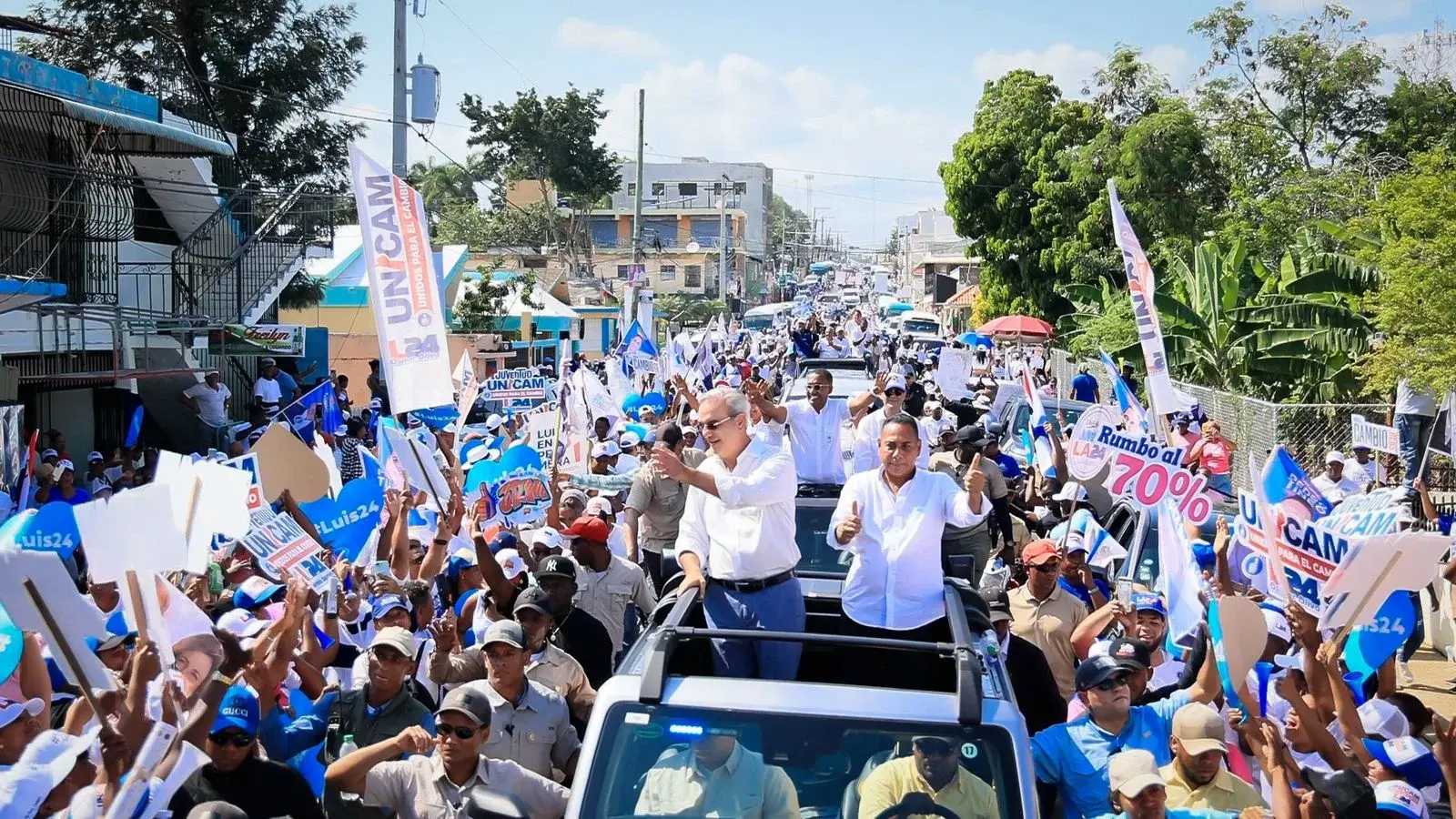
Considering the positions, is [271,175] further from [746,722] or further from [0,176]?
[746,722]

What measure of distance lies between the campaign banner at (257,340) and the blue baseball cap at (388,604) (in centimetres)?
1420

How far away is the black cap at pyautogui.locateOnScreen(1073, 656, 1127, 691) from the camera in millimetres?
5137

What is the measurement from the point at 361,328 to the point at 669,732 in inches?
1254

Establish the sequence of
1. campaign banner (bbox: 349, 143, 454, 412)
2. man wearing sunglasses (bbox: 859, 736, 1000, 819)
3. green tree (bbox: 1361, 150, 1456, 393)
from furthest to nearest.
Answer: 1. green tree (bbox: 1361, 150, 1456, 393)
2. campaign banner (bbox: 349, 143, 454, 412)
3. man wearing sunglasses (bbox: 859, 736, 1000, 819)

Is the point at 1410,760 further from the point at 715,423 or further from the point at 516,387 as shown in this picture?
the point at 516,387

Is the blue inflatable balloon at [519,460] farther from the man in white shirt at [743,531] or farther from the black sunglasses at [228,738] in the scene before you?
the black sunglasses at [228,738]

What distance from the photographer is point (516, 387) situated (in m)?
15.5

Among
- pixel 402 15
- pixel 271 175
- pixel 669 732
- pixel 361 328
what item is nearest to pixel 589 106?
pixel 361 328

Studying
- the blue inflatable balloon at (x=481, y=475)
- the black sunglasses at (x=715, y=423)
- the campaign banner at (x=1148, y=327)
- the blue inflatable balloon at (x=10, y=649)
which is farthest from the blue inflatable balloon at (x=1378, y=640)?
the campaign banner at (x=1148, y=327)

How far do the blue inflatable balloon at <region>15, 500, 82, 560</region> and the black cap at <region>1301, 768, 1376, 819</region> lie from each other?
19.6 ft

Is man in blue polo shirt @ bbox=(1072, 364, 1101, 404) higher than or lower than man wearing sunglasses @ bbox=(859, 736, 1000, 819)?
higher

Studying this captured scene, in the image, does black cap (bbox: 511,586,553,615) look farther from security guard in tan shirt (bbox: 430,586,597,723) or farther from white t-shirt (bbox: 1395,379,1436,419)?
white t-shirt (bbox: 1395,379,1436,419)

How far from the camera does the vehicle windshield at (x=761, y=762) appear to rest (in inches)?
158

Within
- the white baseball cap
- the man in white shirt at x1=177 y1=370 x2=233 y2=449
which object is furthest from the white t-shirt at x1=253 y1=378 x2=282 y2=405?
the white baseball cap
